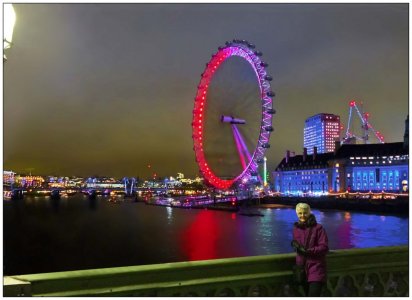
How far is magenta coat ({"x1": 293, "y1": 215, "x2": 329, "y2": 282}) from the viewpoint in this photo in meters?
2.95

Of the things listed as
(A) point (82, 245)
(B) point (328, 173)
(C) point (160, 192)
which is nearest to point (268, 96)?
(A) point (82, 245)

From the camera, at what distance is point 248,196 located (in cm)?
6731

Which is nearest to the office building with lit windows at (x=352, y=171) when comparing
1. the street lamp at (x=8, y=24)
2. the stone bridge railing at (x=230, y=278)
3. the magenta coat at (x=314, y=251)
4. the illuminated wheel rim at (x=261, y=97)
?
the illuminated wheel rim at (x=261, y=97)

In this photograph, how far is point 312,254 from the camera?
2953mm

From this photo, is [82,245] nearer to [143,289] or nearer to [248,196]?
[143,289]

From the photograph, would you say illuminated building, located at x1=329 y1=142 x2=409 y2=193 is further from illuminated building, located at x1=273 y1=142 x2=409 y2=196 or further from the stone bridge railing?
the stone bridge railing

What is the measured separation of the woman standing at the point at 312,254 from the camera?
9.66ft

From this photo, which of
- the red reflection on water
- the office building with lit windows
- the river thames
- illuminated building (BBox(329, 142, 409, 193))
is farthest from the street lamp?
illuminated building (BBox(329, 142, 409, 193))

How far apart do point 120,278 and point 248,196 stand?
6528 cm

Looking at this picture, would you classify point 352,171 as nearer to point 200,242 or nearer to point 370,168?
point 370,168

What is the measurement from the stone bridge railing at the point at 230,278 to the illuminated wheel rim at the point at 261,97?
30.2 meters

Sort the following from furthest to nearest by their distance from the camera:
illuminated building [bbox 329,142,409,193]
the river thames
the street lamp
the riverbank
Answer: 1. illuminated building [bbox 329,142,409,193]
2. the riverbank
3. the river thames
4. the street lamp

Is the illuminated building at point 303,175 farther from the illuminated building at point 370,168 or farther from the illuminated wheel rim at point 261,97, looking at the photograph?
the illuminated wheel rim at point 261,97

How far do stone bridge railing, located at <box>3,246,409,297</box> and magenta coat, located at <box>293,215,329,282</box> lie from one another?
14 cm
